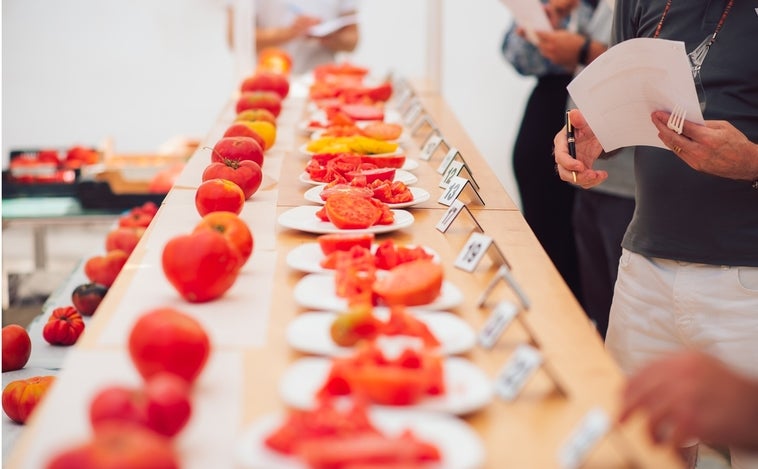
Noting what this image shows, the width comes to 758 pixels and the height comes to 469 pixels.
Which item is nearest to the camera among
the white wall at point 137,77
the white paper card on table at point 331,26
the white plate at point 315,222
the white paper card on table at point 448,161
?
the white plate at point 315,222

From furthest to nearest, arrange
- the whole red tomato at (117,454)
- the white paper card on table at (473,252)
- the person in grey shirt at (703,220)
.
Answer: the person in grey shirt at (703,220)
the white paper card on table at (473,252)
the whole red tomato at (117,454)

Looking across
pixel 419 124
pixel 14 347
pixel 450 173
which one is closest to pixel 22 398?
pixel 14 347

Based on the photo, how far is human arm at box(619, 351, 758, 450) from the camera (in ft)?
3.53

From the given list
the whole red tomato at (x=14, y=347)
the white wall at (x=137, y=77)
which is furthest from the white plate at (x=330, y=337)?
the white wall at (x=137, y=77)

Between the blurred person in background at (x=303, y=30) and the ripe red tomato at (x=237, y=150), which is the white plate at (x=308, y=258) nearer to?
the ripe red tomato at (x=237, y=150)

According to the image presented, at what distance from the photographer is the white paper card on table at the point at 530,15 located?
144 inches

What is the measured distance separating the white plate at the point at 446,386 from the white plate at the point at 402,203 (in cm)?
87

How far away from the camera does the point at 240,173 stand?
7.32 feet

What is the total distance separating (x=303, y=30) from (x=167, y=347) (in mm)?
3787

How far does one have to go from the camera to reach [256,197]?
7.64ft

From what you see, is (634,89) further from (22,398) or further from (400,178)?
(22,398)

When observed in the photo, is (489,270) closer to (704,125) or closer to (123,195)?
(704,125)

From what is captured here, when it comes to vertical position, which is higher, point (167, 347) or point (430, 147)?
point (167, 347)

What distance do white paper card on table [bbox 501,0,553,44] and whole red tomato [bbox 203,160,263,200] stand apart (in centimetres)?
175
